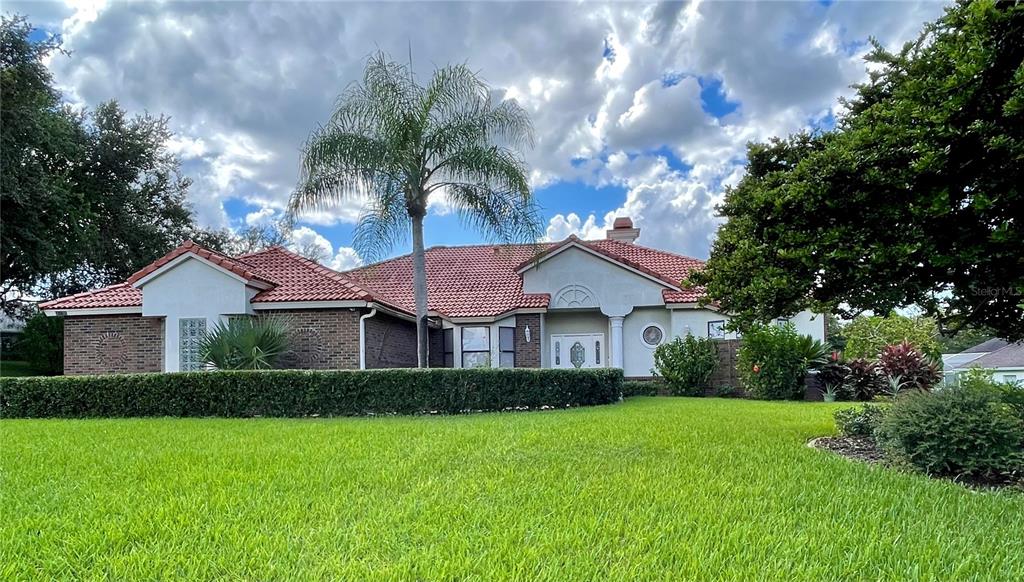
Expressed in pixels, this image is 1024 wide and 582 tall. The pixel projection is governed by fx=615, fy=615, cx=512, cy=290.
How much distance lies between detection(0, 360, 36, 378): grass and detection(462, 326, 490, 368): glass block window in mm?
17706

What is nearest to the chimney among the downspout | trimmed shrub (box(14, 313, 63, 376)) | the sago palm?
the downspout

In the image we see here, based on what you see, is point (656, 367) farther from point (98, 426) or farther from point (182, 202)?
point (182, 202)

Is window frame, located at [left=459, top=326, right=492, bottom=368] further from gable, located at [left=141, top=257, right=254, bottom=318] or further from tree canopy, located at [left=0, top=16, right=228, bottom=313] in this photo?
tree canopy, located at [left=0, top=16, right=228, bottom=313]

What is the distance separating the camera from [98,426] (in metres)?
11.1

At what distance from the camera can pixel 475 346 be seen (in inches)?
841

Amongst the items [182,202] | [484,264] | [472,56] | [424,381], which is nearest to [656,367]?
[484,264]

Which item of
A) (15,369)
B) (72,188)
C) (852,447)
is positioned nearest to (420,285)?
(852,447)

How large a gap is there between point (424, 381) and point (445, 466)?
267 inches

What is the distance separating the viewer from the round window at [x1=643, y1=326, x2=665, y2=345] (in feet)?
70.8

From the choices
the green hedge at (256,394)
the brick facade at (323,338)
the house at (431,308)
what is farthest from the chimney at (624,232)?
the green hedge at (256,394)

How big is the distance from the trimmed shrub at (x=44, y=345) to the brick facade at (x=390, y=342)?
14.6 meters

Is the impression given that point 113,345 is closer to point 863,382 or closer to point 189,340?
point 189,340

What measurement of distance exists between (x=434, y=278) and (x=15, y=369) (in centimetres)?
1867

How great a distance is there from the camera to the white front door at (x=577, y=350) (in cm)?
2238
